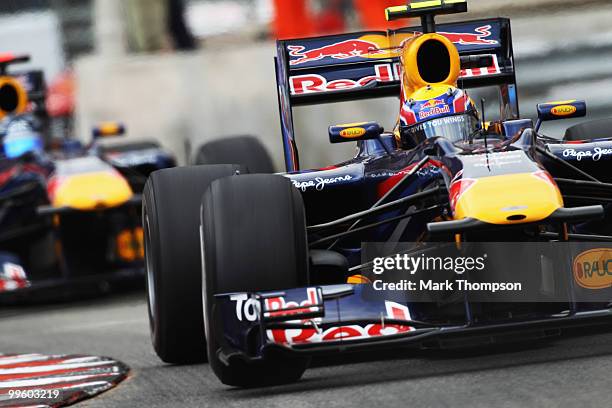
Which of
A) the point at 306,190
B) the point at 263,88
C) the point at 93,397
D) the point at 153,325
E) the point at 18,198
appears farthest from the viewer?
the point at 263,88

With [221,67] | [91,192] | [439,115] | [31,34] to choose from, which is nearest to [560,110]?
[439,115]

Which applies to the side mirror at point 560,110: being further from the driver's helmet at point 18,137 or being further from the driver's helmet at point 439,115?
the driver's helmet at point 18,137

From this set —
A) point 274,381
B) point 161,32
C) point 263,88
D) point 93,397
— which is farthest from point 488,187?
point 161,32

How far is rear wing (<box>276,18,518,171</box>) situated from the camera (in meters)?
9.23

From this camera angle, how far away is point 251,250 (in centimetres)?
656

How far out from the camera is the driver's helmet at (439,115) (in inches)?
307

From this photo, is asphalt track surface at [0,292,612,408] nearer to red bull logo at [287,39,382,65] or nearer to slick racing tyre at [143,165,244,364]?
slick racing tyre at [143,165,244,364]

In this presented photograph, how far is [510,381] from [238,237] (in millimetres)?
1369

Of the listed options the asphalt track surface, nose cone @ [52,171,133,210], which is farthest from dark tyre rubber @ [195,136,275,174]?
the asphalt track surface

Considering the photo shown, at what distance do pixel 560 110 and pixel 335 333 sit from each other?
2235 millimetres

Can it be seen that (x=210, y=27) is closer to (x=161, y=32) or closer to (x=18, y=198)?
(x=161, y=32)

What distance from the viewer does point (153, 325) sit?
8.15 metres

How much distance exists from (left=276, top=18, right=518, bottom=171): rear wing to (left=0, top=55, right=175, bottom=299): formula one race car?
3502 mm

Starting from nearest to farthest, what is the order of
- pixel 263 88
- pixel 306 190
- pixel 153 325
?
pixel 306 190 < pixel 153 325 < pixel 263 88
